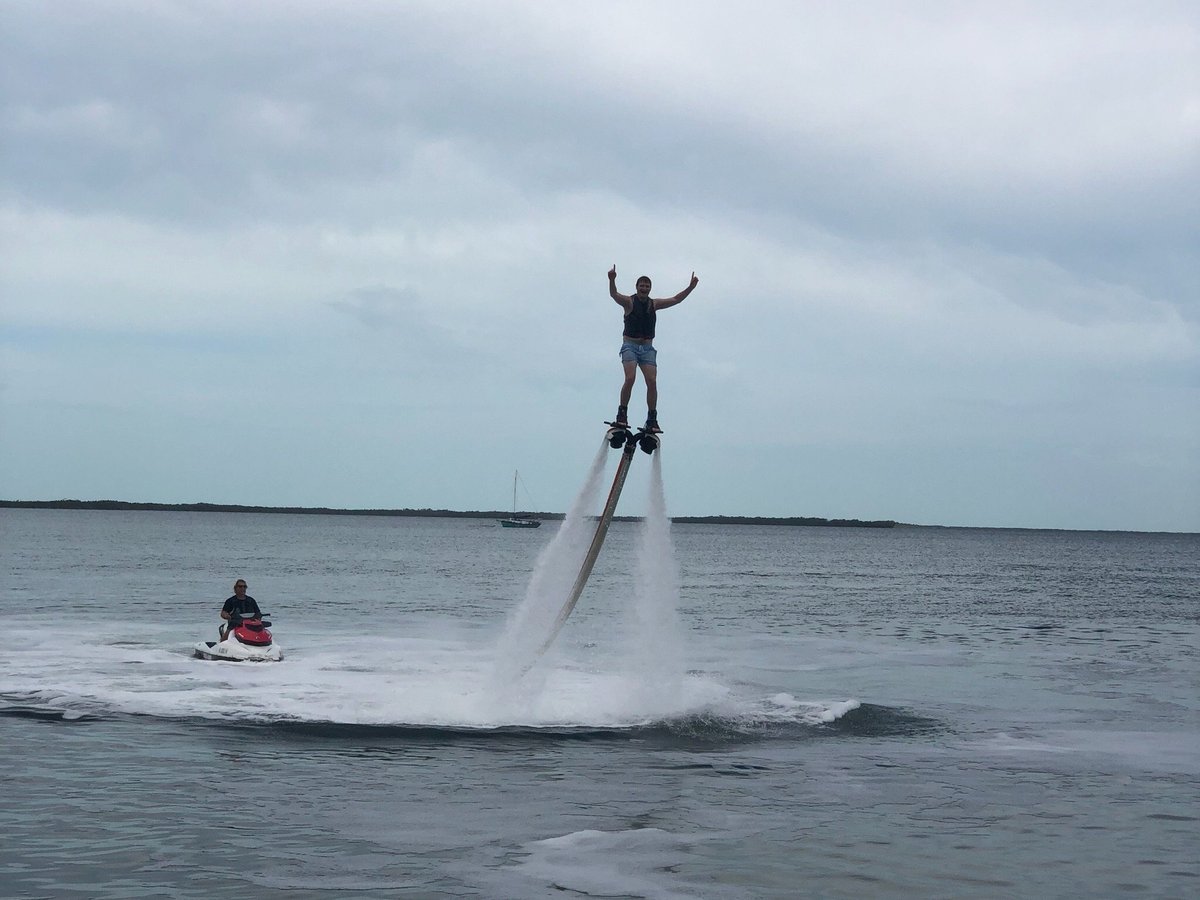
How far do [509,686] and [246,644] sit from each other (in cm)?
887

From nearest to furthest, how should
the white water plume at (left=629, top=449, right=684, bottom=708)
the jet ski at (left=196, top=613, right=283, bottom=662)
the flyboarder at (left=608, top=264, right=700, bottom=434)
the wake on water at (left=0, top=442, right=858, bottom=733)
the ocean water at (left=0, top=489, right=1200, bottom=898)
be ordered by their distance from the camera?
the ocean water at (left=0, top=489, right=1200, bottom=898)
the flyboarder at (left=608, top=264, right=700, bottom=434)
the white water plume at (left=629, top=449, right=684, bottom=708)
the wake on water at (left=0, top=442, right=858, bottom=733)
the jet ski at (left=196, top=613, right=283, bottom=662)

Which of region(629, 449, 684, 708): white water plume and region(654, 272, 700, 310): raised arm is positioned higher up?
region(654, 272, 700, 310): raised arm

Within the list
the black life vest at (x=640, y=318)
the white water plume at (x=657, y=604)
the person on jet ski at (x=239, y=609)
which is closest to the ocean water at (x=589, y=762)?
the white water plume at (x=657, y=604)

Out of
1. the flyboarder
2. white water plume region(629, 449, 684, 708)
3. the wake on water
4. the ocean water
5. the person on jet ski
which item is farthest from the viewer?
the person on jet ski

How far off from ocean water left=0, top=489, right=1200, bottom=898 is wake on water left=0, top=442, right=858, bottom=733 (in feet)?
0.30

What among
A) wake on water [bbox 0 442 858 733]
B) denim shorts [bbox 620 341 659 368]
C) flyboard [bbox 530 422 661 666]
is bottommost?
wake on water [bbox 0 442 858 733]

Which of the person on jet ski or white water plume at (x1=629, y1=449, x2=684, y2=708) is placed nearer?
white water plume at (x1=629, y1=449, x2=684, y2=708)

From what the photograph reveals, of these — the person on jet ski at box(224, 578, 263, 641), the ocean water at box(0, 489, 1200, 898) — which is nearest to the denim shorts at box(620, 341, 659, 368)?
the ocean water at box(0, 489, 1200, 898)

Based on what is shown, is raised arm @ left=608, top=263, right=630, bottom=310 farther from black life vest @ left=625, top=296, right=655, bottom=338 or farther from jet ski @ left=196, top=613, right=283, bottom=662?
jet ski @ left=196, top=613, right=283, bottom=662

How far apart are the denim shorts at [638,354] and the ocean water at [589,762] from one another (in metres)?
2.97

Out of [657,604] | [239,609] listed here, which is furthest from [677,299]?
[239,609]

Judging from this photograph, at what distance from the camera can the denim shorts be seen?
19.5m

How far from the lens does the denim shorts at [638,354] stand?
19547 millimetres

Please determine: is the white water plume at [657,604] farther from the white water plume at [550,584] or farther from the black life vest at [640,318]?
the black life vest at [640,318]
